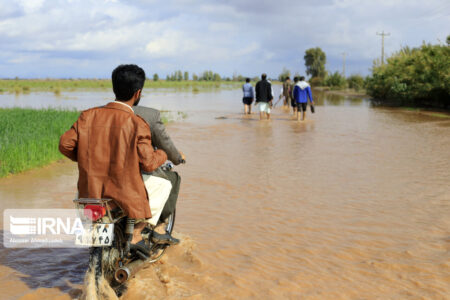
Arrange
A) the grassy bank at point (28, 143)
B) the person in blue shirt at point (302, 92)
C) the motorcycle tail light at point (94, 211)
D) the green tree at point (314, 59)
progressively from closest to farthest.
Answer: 1. the motorcycle tail light at point (94, 211)
2. the grassy bank at point (28, 143)
3. the person in blue shirt at point (302, 92)
4. the green tree at point (314, 59)

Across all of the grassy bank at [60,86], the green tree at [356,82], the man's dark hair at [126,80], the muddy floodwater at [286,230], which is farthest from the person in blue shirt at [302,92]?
the green tree at [356,82]

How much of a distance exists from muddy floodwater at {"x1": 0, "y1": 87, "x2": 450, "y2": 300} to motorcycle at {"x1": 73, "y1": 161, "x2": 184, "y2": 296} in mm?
371

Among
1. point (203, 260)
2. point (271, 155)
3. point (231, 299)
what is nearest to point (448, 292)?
point (231, 299)

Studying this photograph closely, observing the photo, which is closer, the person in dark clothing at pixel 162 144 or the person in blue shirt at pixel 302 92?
the person in dark clothing at pixel 162 144

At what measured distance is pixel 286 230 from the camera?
5.77m

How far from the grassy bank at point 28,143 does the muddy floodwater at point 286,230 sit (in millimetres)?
303

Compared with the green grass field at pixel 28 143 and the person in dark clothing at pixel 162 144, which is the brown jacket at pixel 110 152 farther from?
the green grass field at pixel 28 143

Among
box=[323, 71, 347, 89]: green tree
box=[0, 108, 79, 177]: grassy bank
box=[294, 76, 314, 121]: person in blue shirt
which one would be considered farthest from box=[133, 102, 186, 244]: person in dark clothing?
box=[323, 71, 347, 89]: green tree

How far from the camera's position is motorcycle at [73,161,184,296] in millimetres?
3381

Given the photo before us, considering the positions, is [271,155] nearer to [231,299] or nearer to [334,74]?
[231,299]

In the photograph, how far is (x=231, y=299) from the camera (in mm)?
3961

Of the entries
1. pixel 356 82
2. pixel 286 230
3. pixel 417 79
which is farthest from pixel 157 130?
pixel 356 82

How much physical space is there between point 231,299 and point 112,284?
3.37 feet

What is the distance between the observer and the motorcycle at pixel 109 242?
11.1 ft
